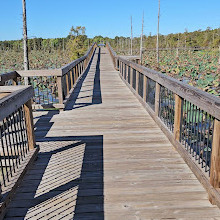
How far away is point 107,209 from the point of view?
2.53 m

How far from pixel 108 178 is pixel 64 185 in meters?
0.53

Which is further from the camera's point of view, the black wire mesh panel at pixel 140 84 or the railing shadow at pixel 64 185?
the black wire mesh panel at pixel 140 84

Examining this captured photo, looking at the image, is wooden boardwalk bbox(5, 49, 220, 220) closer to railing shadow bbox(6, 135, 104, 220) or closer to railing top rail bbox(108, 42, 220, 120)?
railing shadow bbox(6, 135, 104, 220)

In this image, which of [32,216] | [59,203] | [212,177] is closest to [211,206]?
[212,177]

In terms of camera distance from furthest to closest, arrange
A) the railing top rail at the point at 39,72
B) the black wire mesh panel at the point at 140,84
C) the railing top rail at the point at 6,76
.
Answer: the black wire mesh panel at the point at 140,84 < the railing top rail at the point at 39,72 < the railing top rail at the point at 6,76

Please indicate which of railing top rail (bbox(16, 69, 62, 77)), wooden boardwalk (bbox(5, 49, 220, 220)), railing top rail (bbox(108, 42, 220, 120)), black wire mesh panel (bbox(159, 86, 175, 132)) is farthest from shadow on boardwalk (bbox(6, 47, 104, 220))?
railing top rail (bbox(16, 69, 62, 77))

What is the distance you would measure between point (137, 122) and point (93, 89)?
4730 millimetres

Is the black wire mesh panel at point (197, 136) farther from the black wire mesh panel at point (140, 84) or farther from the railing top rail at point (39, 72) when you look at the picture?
the railing top rail at point (39, 72)

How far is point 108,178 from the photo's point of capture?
3.14m

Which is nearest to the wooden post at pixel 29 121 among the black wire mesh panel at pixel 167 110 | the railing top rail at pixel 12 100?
the railing top rail at pixel 12 100

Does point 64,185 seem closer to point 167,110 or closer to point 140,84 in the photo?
point 167,110

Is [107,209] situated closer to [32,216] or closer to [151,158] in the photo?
[32,216]

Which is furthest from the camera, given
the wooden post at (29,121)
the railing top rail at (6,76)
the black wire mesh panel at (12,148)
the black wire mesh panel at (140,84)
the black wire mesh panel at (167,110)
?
the black wire mesh panel at (140,84)

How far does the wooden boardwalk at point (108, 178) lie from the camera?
8.22 ft
